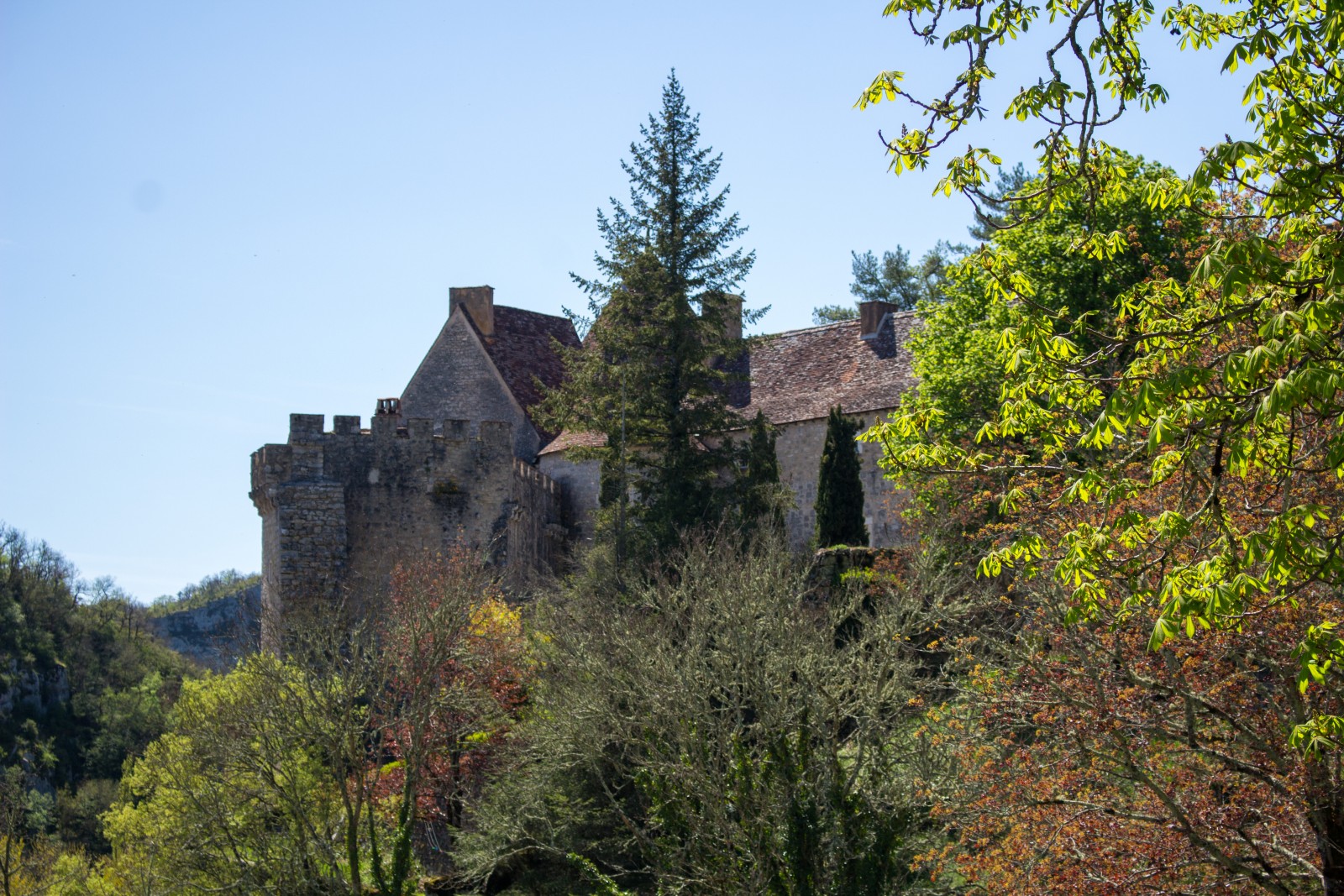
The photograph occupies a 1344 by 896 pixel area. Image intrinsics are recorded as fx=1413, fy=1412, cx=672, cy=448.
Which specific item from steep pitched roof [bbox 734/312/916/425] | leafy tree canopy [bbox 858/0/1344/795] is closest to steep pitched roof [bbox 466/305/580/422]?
Result: steep pitched roof [bbox 734/312/916/425]

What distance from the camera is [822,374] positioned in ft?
114

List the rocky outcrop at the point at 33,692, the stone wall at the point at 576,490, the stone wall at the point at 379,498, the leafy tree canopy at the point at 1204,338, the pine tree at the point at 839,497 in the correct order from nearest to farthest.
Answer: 1. the leafy tree canopy at the point at 1204,338
2. the pine tree at the point at 839,497
3. the stone wall at the point at 379,498
4. the stone wall at the point at 576,490
5. the rocky outcrop at the point at 33,692

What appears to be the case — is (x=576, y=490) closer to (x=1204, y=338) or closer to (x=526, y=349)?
(x=526, y=349)

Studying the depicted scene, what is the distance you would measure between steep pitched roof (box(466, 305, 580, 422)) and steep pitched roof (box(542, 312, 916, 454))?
1793 mm

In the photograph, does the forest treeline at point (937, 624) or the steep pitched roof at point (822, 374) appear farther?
the steep pitched roof at point (822, 374)

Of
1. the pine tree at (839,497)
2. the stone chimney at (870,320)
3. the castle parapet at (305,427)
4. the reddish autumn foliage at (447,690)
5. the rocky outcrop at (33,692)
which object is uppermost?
the stone chimney at (870,320)

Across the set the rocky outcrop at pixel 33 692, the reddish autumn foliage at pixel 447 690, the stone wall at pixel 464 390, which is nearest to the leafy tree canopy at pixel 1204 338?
the reddish autumn foliage at pixel 447 690

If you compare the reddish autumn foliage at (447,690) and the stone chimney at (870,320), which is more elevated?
the stone chimney at (870,320)

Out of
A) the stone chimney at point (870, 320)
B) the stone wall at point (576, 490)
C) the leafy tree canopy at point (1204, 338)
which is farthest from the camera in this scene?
the stone chimney at point (870, 320)

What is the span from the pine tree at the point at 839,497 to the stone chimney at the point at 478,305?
13.0 meters

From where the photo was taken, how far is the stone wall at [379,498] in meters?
30.7

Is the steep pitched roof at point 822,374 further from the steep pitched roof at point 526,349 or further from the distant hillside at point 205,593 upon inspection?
the distant hillside at point 205,593

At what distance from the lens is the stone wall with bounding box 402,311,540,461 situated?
36.4 meters

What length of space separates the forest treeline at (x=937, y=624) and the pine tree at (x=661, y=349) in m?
0.09
